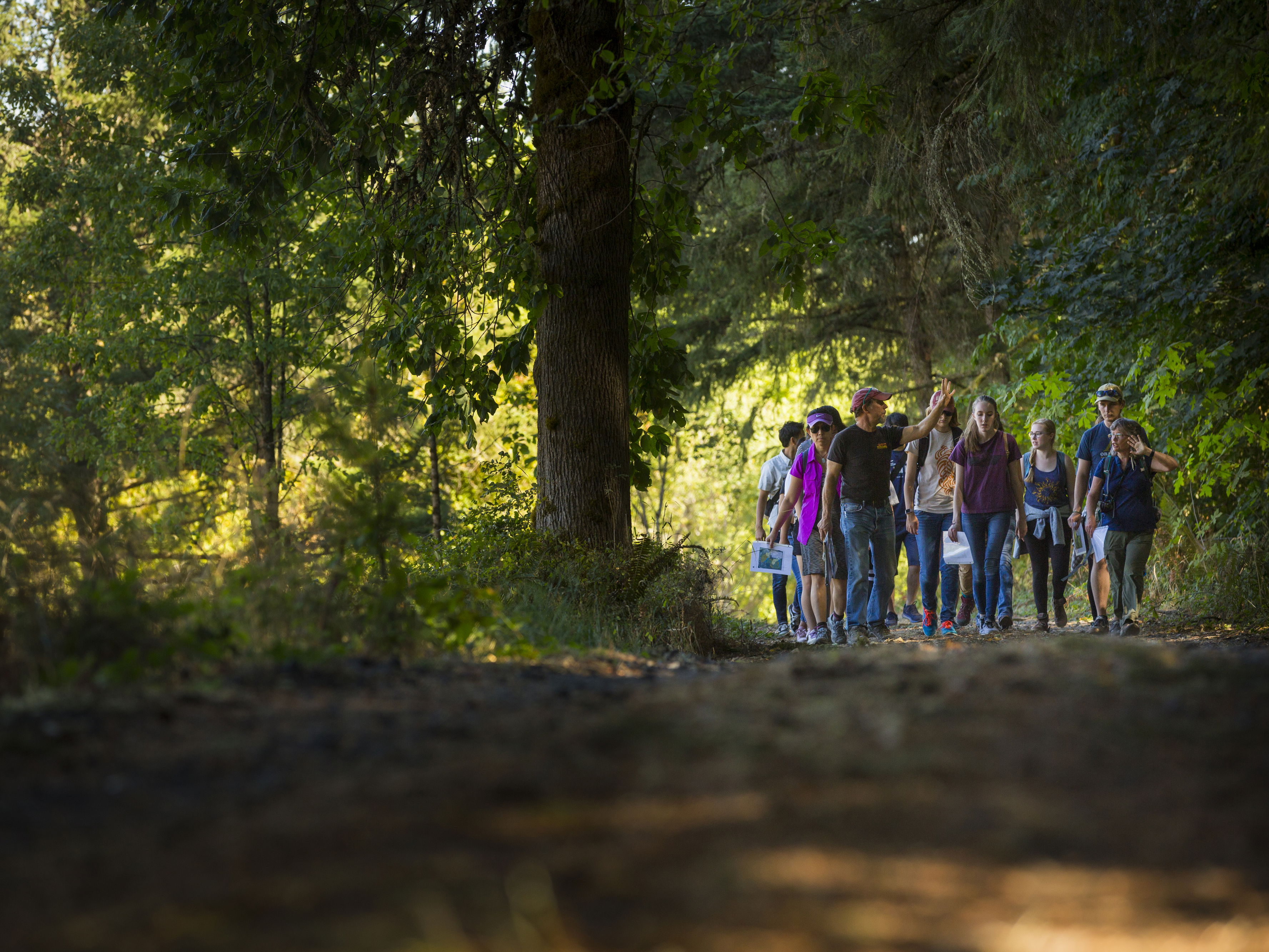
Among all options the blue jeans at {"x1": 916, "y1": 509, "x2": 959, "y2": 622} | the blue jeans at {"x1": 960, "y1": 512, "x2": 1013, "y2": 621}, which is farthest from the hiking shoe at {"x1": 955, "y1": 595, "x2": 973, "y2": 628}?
the blue jeans at {"x1": 960, "y1": 512, "x2": 1013, "y2": 621}

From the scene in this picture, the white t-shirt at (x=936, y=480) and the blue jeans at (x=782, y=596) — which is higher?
the white t-shirt at (x=936, y=480)

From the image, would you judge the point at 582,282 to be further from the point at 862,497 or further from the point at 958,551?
the point at 958,551

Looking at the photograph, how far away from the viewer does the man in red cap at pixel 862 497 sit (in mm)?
9703

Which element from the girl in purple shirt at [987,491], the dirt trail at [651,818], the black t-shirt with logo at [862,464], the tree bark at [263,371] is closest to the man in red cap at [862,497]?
the black t-shirt with logo at [862,464]

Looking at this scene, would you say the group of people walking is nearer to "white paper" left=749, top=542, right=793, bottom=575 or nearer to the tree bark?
"white paper" left=749, top=542, right=793, bottom=575

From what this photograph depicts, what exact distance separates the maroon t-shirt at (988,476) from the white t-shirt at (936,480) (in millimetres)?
587

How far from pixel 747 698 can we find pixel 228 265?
14997 mm

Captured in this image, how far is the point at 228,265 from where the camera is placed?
657 inches

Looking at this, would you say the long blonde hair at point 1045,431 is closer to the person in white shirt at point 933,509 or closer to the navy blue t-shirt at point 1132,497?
the person in white shirt at point 933,509

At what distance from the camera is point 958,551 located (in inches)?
454

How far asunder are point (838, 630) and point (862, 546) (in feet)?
2.66

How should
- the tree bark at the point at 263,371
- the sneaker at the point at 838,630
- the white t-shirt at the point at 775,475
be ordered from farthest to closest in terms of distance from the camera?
the tree bark at the point at 263,371
the white t-shirt at the point at 775,475
the sneaker at the point at 838,630

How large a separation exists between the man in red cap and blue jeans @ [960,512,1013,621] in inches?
49.1

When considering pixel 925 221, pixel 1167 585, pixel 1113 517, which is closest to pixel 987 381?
pixel 925 221
